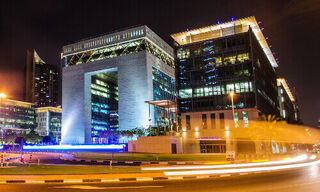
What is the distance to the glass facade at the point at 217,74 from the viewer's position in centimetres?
7231

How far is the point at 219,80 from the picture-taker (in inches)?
2953

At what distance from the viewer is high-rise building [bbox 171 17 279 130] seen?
236ft

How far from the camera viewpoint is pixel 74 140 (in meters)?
120

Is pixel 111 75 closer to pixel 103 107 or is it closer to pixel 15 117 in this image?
pixel 103 107

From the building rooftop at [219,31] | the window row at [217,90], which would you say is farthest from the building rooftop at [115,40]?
the window row at [217,90]

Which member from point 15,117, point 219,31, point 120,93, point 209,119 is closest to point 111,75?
point 120,93

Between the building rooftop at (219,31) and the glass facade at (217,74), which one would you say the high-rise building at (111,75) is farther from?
the glass facade at (217,74)

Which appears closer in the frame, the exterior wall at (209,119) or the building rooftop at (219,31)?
the exterior wall at (209,119)

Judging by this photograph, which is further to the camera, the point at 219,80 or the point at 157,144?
the point at 219,80

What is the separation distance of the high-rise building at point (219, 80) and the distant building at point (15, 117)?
142048 mm

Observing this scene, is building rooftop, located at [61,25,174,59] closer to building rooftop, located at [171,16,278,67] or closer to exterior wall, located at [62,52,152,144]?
exterior wall, located at [62,52,152,144]

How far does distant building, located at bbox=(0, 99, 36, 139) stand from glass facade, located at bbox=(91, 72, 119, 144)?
77.7 meters

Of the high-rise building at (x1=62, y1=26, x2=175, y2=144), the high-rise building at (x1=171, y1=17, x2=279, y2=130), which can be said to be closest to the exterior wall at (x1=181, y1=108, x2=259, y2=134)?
the high-rise building at (x1=171, y1=17, x2=279, y2=130)

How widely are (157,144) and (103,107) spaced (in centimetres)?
7475
